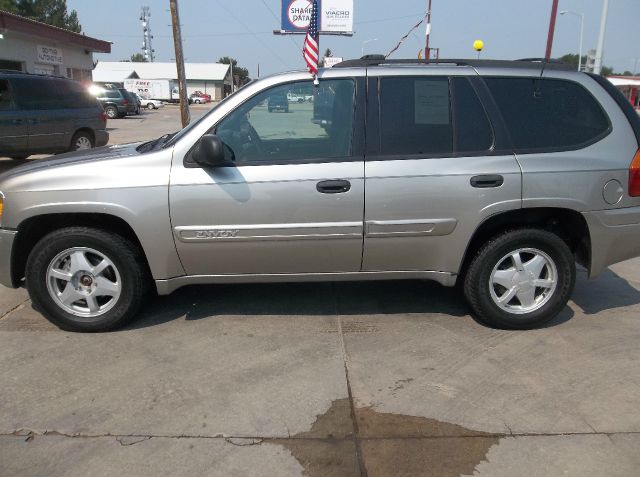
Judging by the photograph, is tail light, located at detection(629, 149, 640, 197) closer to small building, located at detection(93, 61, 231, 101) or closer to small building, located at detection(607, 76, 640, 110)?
small building, located at detection(607, 76, 640, 110)

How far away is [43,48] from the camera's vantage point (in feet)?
79.0

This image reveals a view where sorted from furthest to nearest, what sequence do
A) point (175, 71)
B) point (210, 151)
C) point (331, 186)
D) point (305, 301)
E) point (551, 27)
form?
point (175, 71)
point (551, 27)
point (305, 301)
point (331, 186)
point (210, 151)

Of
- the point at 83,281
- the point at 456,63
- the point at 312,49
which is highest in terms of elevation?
the point at 312,49

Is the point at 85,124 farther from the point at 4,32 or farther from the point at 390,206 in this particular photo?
the point at 4,32

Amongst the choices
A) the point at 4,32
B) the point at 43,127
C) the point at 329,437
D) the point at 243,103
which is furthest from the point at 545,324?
the point at 4,32

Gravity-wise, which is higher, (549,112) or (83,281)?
(549,112)

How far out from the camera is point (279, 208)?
3.62 meters

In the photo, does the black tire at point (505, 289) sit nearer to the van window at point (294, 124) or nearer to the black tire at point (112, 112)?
the van window at point (294, 124)

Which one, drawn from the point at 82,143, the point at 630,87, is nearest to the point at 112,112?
Answer: the point at 82,143

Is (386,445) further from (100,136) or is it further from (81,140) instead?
(100,136)

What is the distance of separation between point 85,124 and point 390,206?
9895 mm

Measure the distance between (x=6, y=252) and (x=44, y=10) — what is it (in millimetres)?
75250

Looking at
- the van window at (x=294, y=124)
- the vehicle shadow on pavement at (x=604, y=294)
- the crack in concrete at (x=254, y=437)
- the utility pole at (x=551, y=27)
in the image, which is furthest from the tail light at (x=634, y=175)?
the utility pole at (x=551, y=27)

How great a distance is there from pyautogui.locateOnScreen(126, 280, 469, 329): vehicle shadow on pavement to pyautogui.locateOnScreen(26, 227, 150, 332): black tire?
8.4 inches
